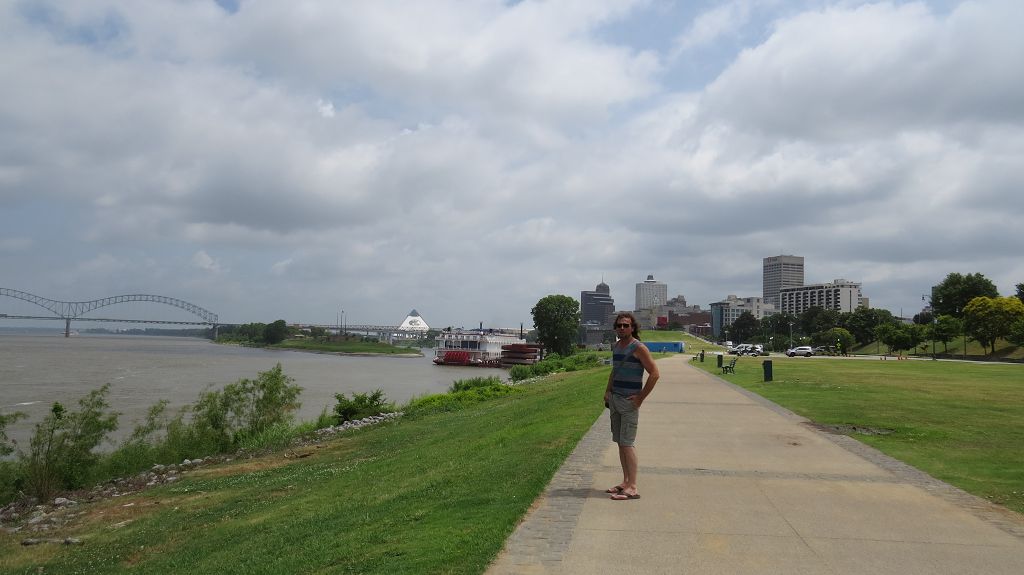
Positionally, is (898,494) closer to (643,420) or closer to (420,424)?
(643,420)

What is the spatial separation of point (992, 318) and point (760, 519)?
72040 mm

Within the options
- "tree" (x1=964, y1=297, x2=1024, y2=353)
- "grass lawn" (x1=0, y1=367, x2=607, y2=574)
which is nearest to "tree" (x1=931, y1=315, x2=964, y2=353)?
"tree" (x1=964, y1=297, x2=1024, y2=353)

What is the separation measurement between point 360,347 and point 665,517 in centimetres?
16166

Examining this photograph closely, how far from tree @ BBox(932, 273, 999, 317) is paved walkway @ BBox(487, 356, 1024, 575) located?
9339 cm

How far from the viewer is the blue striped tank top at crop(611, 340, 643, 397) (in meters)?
7.39

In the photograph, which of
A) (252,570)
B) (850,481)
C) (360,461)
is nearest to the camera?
(252,570)

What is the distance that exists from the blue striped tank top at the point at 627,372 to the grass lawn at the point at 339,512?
4.82 feet

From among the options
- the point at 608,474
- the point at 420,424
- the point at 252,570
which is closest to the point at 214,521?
the point at 252,570

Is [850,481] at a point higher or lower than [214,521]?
higher

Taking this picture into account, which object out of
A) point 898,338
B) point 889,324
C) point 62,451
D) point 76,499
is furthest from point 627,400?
point 889,324

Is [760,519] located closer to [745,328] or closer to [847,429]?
[847,429]

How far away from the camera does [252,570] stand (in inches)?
293

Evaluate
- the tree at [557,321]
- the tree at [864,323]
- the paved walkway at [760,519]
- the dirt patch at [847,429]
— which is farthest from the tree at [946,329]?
the paved walkway at [760,519]

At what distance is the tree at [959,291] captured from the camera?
8812 cm
